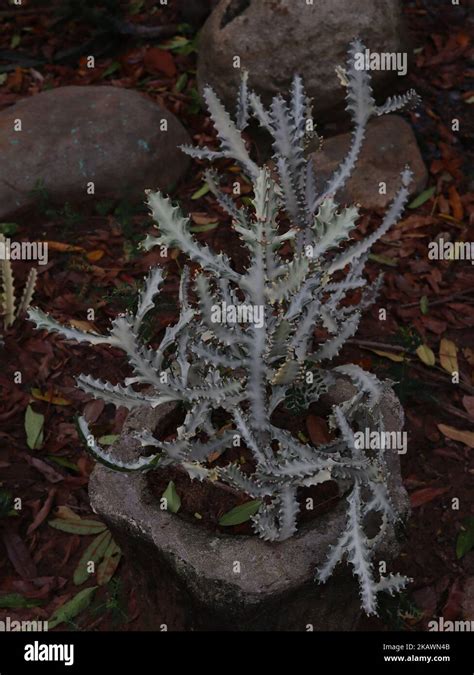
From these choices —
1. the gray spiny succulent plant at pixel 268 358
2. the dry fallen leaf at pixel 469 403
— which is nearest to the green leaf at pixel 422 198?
the dry fallen leaf at pixel 469 403

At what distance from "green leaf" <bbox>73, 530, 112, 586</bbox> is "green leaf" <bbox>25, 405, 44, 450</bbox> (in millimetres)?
429

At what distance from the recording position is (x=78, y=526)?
118 inches

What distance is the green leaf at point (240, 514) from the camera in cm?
226

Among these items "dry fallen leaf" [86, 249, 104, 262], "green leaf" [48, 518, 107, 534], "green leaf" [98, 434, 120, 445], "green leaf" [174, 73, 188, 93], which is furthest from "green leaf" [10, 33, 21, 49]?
"green leaf" [48, 518, 107, 534]

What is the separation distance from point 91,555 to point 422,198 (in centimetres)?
215

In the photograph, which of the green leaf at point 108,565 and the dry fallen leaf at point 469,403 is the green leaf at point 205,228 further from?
the green leaf at point 108,565

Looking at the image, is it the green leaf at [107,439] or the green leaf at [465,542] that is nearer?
the green leaf at [465,542]

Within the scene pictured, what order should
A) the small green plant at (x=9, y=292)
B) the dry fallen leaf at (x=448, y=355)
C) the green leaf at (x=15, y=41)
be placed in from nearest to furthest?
the dry fallen leaf at (x=448, y=355), the small green plant at (x=9, y=292), the green leaf at (x=15, y=41)

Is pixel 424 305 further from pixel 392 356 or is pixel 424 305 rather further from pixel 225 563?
pixel 225 563

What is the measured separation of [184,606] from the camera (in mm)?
2293

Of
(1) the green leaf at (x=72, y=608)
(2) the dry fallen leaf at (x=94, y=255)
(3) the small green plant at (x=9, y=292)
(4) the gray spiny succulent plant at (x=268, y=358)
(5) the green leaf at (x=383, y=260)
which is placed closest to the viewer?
(4) the gray spiny succulent plant at (x=268, y=358)

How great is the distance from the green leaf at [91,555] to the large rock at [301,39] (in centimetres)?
217

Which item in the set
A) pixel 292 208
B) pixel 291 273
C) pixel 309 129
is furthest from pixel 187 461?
pixel 309 129

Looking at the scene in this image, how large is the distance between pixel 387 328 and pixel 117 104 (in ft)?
5.69
